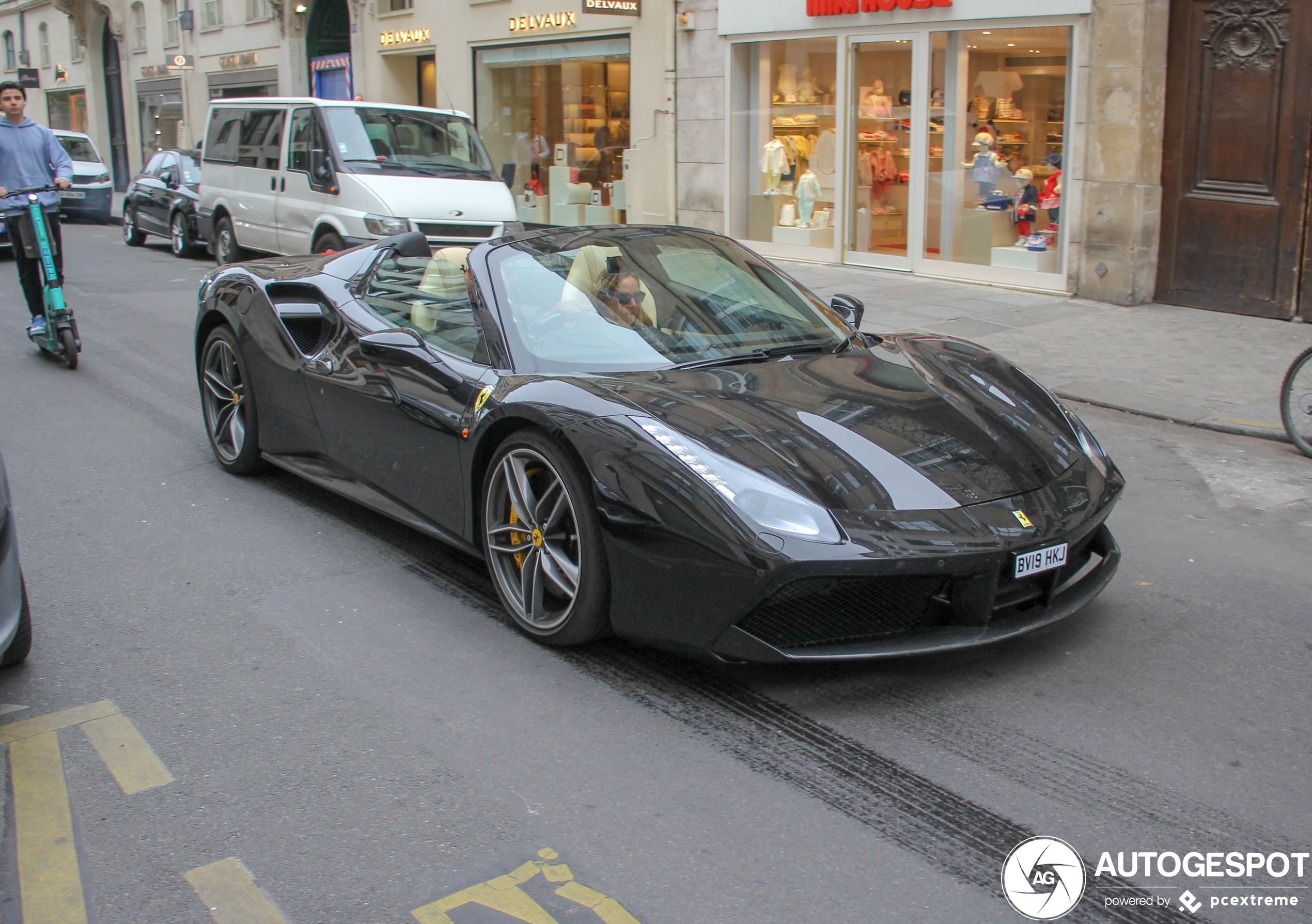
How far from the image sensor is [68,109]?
40594 mm

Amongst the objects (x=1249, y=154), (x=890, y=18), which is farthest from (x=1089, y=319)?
(x=890, y=18)

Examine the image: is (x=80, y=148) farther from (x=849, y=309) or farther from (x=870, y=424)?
(x=870, y=424)

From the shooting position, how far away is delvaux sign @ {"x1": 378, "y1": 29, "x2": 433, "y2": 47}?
73.6 ft

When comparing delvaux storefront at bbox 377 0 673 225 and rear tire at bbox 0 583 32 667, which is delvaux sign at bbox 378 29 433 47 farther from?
rear tire at bbox 0 583 32 667

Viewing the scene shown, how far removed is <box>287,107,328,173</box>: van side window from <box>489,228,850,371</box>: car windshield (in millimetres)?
9312

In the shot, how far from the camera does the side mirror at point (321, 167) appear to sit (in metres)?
13.1

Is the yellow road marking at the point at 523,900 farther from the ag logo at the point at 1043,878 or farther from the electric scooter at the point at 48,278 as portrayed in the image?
the electric scooter at the point at 48,278

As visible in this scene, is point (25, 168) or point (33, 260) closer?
point (25, 168)

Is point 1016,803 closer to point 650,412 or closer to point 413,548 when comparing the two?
point 650,412

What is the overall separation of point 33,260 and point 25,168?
70cm

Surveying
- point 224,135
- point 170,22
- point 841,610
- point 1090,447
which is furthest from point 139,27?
point 841,610

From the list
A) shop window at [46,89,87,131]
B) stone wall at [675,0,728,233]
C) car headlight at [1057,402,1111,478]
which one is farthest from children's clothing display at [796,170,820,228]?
shop window at [46,89,87,131]

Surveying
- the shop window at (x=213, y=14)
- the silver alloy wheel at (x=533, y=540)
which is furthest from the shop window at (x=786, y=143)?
the shop window at (x=213, y=14)

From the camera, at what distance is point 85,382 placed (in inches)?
345
